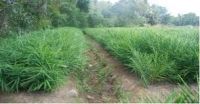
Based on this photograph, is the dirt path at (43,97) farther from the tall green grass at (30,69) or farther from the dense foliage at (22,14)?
the dense foliage at (22,14)

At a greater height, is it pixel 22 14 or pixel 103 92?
pixel 22 14

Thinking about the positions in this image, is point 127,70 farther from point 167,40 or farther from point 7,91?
point 7,91

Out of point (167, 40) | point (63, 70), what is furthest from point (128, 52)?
point (63, 70)

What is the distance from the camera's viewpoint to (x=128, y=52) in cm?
551

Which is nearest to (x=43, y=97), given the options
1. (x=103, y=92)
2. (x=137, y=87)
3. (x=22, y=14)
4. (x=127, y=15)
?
(x=103, y=92)

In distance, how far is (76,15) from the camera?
87.1 ft

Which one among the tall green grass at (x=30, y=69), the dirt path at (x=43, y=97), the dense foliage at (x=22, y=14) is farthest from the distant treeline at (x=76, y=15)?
the dirt path at (x=43, y=97)

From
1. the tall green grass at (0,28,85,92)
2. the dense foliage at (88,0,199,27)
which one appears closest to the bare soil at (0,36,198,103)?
the tall green grass at (0,28,85,92)

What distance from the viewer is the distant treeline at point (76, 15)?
8.60m

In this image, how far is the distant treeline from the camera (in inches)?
339

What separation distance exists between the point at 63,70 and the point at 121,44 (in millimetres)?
1804

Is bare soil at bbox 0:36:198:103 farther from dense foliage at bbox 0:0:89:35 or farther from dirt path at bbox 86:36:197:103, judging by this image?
dense foliage at bbox 0:0:89:35

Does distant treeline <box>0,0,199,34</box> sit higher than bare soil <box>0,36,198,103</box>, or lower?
higher

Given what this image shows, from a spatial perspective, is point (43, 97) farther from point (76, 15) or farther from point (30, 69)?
point (76, 15)
